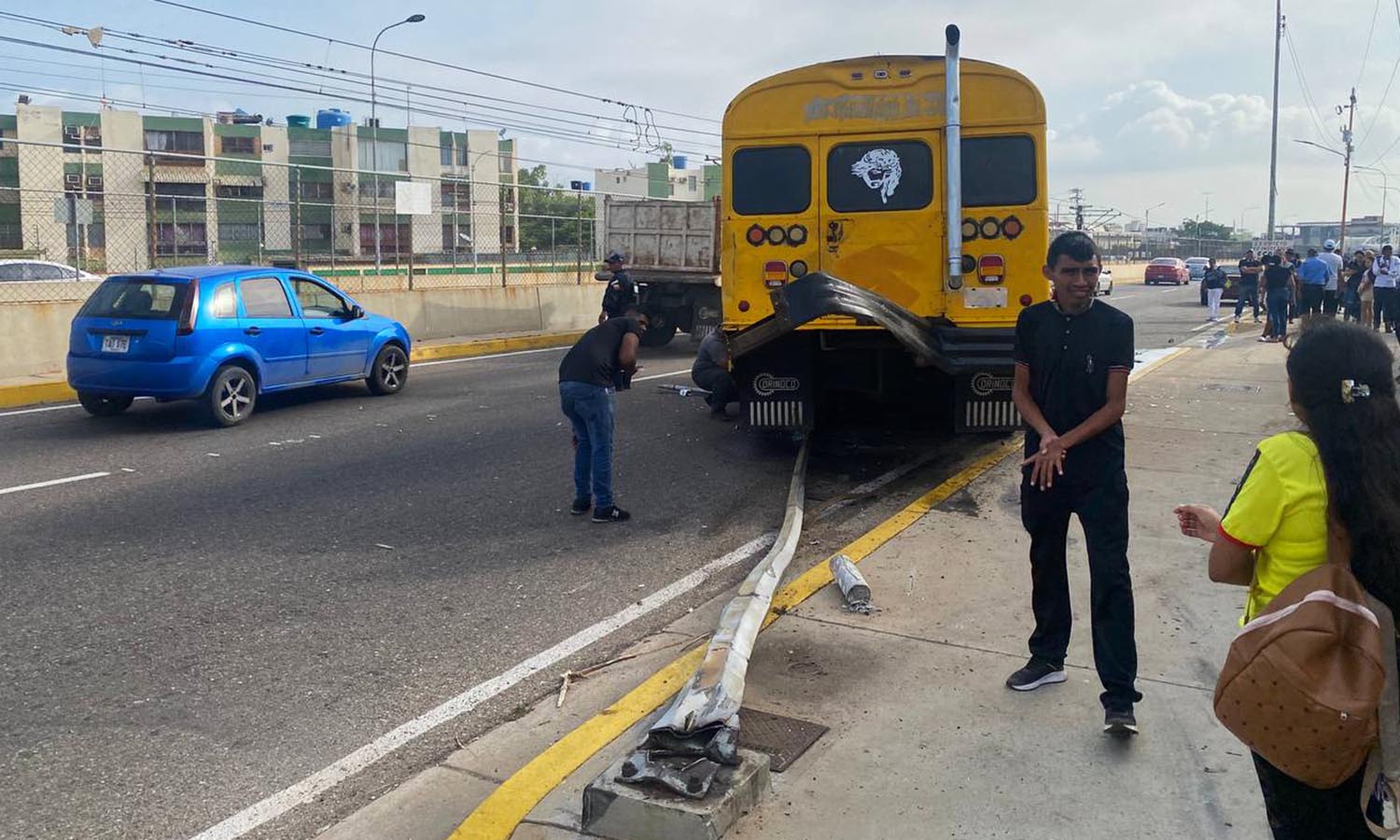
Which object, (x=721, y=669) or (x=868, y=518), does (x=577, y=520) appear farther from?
(x=721, y=669)

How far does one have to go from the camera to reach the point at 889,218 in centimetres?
933

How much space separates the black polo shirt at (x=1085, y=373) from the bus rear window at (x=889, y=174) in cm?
501

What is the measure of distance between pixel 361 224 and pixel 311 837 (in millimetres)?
20094

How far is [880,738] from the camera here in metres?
4.29

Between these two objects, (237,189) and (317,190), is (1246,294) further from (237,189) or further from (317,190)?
(237,189)

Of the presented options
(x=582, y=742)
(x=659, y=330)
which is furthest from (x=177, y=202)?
(x=582, y=742)

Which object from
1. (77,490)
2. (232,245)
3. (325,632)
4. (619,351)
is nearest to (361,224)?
(232,245)

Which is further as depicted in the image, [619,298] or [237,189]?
[237,189]

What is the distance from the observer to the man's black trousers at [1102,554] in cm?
427

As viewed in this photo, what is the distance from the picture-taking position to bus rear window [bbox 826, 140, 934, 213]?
30.5 feet

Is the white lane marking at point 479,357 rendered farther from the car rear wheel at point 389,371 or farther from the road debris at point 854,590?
the road debris at point 854,590

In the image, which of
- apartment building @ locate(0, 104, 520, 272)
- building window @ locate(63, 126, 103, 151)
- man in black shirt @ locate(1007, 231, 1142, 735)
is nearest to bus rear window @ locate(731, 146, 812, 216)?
man in black shirt @ locate(1007, 231, 1142, 735)

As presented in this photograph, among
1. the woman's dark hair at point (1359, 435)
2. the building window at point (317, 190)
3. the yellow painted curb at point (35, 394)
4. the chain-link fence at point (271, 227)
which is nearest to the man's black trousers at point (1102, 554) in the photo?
the woman's dark hair at point (1359, 435)

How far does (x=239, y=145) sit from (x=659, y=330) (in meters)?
61.5
